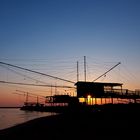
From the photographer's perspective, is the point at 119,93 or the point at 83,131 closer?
the point at 83,131

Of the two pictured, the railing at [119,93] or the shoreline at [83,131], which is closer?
the shoreline at [83,131]

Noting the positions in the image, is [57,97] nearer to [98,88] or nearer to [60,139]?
[98,88]

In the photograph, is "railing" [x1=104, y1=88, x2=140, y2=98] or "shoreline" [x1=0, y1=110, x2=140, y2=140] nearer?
"shoreline" [x1=0, y1=110, x2=140, y2=140]

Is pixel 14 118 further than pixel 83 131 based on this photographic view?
Yes

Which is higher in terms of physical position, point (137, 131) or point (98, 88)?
point (98, 88)

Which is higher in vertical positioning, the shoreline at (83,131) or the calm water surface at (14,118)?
the shoreline at (83,131)

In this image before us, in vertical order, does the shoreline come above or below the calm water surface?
above

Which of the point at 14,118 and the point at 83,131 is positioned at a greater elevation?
the point at 83,131

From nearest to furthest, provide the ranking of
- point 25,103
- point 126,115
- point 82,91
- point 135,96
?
point 126,115 < point 82,91 < point 135,96 < point 25,103

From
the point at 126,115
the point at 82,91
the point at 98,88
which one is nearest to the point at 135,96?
the point at 98,88

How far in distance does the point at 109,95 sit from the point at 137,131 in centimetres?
4016

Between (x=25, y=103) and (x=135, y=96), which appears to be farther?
(x=25, y=103)

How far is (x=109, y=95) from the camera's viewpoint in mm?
57750

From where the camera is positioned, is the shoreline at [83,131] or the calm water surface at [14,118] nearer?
the shoreline at [83,131]
